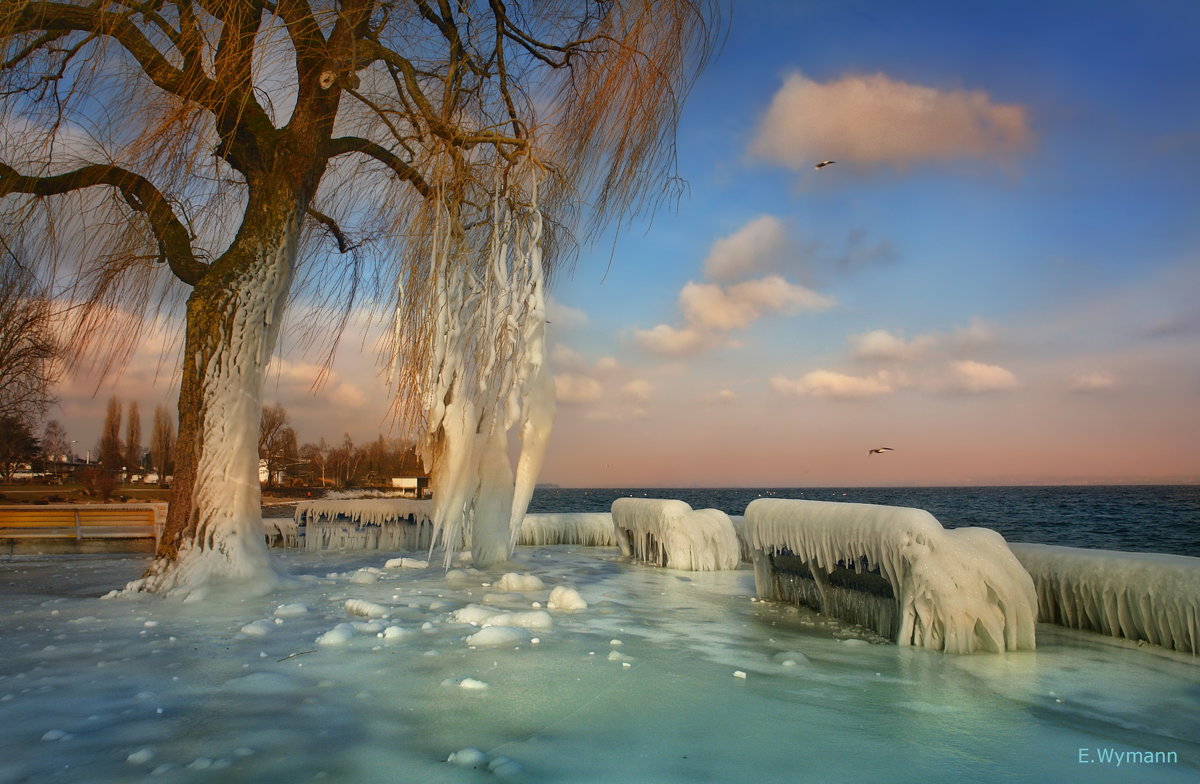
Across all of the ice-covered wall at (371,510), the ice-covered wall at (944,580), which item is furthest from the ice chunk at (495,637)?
the ice-covered wall at (371,510)

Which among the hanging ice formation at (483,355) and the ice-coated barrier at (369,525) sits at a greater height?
the hanging ice formation at (483,355)

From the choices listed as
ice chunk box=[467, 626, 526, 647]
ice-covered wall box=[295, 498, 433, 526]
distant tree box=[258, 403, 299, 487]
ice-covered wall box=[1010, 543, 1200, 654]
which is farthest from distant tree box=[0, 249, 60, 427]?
distant tree box=[258, 403, 299, 487]

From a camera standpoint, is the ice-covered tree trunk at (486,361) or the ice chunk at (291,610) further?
the ice-covered tree trunk at (486,361)

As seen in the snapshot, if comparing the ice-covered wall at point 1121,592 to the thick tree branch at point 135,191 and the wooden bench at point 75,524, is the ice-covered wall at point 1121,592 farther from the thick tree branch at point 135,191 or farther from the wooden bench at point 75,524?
the wooden bench at point 75,524

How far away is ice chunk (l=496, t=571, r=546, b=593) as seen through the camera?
20.1 feet

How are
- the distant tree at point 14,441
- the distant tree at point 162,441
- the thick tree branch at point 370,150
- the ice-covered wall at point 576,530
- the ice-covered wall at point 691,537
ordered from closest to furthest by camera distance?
the thick tree branch at point 370,150 < the ice-covered wall at point 691,537 < the ice-covered wall at point 576,530 < the distant tree at point 14,441 < the distant tree at point 162,441

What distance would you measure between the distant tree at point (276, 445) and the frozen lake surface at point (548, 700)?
4612 centimetres

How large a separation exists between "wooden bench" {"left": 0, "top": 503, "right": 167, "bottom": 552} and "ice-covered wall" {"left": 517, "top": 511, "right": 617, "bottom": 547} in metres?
5.50

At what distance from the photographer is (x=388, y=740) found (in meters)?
2.48

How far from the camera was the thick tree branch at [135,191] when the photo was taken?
601cm

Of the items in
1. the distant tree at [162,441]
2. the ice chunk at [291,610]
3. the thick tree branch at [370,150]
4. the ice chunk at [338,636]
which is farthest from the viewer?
the distant tree at [162,441]

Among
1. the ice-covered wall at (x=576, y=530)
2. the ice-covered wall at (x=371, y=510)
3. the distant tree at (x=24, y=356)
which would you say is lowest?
the ice-covered wall at (x=576, y=530)

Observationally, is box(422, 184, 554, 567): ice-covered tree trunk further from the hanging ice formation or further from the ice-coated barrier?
the ice-coated barrier

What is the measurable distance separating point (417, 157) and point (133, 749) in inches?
207
